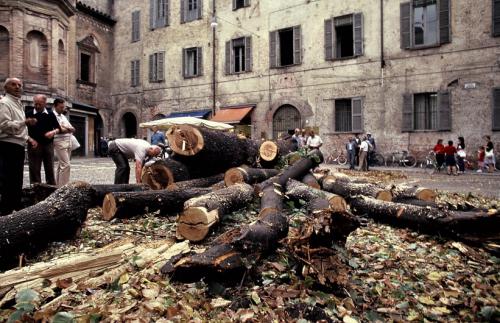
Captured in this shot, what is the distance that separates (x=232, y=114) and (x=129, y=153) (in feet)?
43.9

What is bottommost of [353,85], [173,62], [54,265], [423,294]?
[423,294]

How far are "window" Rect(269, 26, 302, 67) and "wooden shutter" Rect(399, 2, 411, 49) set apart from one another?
4.78 meters

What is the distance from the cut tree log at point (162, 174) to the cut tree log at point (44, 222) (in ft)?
5.23

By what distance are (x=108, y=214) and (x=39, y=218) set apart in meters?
1.00

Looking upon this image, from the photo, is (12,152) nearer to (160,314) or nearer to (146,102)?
(160,314)

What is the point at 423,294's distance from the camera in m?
2.88

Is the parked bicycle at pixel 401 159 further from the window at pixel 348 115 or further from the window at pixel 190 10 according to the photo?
the window at pixel 190 10

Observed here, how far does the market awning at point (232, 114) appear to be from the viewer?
19.4m

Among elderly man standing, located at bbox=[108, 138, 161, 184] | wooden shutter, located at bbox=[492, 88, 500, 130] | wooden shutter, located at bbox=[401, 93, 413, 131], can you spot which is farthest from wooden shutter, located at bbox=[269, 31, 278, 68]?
elderly man standing, located at bbox=[108, 138, 161, 184]

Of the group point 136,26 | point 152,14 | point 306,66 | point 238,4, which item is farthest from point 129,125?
point 306,66

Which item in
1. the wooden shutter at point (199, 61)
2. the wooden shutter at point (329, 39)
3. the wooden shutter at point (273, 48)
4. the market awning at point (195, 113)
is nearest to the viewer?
the wooden shutter at point (329, 39)

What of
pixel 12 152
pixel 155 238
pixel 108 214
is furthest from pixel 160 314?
pixel 12 152

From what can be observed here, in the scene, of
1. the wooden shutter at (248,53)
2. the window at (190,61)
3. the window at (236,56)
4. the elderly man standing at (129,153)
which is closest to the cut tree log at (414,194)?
the elderly man standing at (129,153)

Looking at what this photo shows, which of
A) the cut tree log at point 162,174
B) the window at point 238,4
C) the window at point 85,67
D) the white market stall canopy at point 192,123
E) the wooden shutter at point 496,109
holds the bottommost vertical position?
the cut tree log at point 162,174
